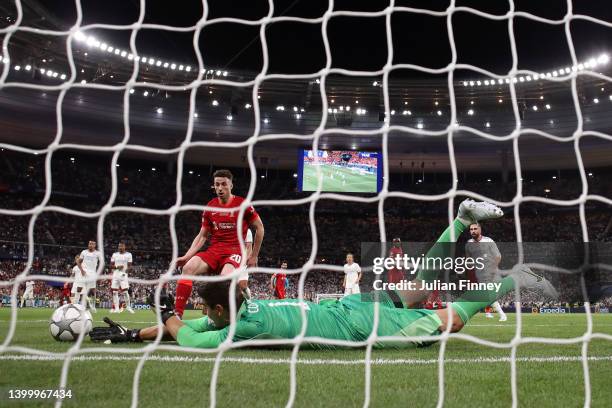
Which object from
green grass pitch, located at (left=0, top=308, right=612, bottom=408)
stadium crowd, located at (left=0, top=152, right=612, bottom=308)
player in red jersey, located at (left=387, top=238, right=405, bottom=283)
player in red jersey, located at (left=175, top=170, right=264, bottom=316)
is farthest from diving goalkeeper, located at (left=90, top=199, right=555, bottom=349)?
stadium crowd, located at (left=0, top=152, right=612, bottom=308)

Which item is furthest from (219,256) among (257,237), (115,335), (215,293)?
(215,293)

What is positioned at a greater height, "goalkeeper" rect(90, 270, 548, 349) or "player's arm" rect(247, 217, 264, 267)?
"player's arm" rect(247, 217, 264, 267)

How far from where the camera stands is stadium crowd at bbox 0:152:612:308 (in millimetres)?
25688

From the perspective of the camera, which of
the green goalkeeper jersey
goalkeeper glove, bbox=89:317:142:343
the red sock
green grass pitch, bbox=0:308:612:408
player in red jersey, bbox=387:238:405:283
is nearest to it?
green grass pitch, bbox=0:308:612:408

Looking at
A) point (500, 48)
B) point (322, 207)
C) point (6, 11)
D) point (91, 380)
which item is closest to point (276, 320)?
point (91, 380)

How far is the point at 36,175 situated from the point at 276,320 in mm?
27040

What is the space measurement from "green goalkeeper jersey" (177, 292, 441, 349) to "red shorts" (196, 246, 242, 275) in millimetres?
1477

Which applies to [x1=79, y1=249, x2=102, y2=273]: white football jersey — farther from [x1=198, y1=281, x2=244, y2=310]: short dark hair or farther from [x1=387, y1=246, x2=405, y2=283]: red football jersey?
[x1=198, y1=281, x2=244, y2=310]: short dark hair

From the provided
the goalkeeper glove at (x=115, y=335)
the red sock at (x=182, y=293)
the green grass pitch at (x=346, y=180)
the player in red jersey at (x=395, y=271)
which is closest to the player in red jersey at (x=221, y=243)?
the red sock at (x=182, y=293)

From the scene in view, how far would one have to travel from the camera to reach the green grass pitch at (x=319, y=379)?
2.36 m

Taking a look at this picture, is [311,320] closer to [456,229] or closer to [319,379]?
[319,379]

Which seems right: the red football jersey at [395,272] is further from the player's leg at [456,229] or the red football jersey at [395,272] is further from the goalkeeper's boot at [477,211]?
the goalkeeper's boot at [477,211]

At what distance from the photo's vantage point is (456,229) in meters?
4.54

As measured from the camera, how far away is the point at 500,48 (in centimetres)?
2094
